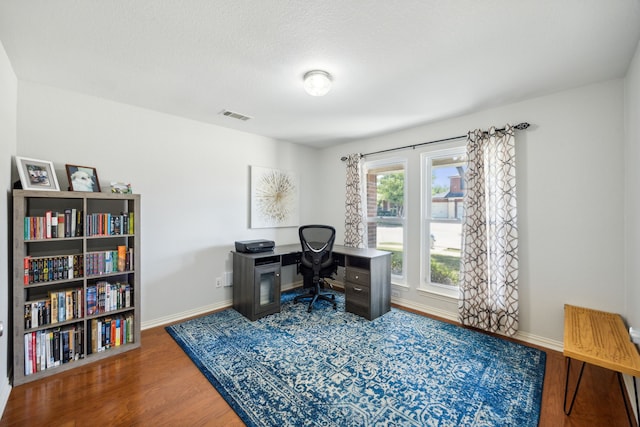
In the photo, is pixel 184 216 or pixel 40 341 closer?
pixel 40 341

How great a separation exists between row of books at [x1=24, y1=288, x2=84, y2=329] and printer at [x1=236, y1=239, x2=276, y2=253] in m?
1.49

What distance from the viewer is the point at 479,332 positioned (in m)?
2.76

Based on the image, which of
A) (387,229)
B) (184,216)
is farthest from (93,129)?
(387,229)

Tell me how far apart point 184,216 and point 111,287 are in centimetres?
102

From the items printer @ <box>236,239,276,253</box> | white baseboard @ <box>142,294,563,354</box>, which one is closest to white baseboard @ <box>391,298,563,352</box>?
white baseboard @ <box>142,294,563,354</box>

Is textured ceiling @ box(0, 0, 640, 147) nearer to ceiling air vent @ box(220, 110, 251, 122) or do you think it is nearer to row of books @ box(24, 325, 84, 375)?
ceiling air vent @ box(220, 110, 251, 122)

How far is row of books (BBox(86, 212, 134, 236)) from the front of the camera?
2271 mm

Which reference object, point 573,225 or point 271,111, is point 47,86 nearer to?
point 271,111

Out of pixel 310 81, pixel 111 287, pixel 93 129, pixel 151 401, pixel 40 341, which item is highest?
pixel 310 81

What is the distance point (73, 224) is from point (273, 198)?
2.27 m

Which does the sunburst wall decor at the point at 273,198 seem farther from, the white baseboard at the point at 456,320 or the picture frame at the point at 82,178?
the white baseboard at the point at 456,320

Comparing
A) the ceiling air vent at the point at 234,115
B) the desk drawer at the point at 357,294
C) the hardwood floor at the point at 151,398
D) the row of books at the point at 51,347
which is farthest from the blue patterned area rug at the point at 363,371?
the ceiling air vent at the point at 234,115

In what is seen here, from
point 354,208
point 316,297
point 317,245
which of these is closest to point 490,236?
point 354,208

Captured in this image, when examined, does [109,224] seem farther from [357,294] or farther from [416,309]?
[416,309]
